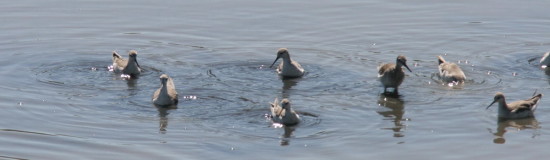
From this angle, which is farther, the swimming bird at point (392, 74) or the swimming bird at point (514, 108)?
the swimming bird at point (392, 74)

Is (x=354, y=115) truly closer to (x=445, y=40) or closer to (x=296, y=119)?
(x=296, y=119)

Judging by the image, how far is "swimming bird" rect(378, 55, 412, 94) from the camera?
2059cm

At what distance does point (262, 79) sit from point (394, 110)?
10.5ft

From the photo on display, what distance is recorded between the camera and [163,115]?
757 inches

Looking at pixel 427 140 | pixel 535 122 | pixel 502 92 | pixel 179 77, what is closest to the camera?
pixel 427 140

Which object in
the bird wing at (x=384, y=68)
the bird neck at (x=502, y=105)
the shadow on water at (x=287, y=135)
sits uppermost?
the bird wing at (x=384, y=68)

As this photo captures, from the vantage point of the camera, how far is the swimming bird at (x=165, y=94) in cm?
1966

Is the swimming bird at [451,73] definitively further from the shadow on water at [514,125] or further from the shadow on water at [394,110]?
the shadow on water at [514,125]

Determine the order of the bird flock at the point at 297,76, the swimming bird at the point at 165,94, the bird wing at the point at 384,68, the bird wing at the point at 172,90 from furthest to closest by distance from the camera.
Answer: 1. the bird wing at the point at 384,68
2. the bird wing at the point at 172,90
3. the swimming bird at the point at 165,94
4. the bird flock at the point at 297,76

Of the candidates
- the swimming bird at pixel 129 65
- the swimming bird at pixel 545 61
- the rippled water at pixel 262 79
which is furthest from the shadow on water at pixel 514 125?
the swimming bird at pixel 129 65

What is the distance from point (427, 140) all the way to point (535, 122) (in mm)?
2196

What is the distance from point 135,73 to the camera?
22.3 m

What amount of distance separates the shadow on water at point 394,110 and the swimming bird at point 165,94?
3395 millimetres

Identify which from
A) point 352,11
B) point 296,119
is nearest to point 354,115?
point 296,119
